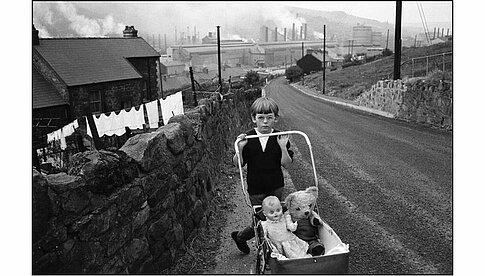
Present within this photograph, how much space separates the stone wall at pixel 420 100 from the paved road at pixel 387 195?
6.12 feet

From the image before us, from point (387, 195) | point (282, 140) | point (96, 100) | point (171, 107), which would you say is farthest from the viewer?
point (96, 100)

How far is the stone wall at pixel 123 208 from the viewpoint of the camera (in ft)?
9.58

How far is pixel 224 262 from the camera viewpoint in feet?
14.9

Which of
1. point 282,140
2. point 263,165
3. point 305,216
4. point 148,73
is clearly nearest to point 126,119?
point 263,165

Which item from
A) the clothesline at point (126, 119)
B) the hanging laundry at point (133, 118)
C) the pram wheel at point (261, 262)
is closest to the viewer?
the pram wheel at point (261, 262)

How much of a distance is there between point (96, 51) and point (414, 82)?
12.6 meters

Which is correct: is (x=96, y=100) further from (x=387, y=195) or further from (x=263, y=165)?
(x=263, y=165)

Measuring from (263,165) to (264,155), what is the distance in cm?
11

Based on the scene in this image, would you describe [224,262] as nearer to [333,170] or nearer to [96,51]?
[333,170]

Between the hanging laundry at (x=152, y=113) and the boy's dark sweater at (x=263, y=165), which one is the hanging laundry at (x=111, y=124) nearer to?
the hanging laundry at (x=152, y=113)

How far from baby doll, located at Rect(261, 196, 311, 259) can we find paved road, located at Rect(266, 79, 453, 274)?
1049 millimetres

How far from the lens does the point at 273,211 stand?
367 cm

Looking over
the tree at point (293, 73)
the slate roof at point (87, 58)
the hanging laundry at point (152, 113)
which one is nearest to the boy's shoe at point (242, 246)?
the slate roof at point (87, 58)

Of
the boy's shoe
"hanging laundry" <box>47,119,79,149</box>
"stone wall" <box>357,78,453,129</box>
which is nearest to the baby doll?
the boy's shoe
